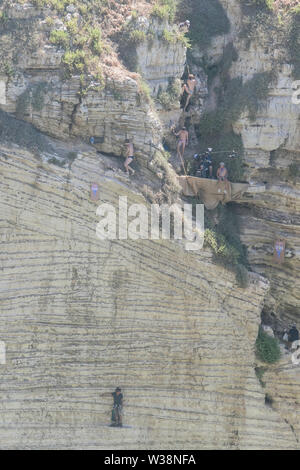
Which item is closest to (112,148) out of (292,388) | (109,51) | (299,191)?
(109,51)

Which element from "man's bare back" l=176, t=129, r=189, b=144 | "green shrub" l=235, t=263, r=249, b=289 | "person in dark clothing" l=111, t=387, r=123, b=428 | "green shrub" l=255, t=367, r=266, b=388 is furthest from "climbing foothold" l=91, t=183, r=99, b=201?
"green shrub" l=255, t=367, r=266, b=388

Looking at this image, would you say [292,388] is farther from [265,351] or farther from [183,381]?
[183,381]

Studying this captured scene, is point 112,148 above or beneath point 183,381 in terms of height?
above

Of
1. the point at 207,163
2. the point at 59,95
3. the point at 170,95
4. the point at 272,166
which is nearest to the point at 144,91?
the point at 170,95

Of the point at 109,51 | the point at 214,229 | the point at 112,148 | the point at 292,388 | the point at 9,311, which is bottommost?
the point at 292,388

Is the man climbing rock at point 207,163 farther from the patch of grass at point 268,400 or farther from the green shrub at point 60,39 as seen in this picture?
the patch of grass at point 268,400

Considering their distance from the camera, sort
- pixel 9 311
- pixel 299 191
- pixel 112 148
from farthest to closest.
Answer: pixel 299 191 → pixel 112 148 → pixel 9 311

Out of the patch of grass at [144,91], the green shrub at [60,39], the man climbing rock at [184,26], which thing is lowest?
the patch of grass at [144,91]

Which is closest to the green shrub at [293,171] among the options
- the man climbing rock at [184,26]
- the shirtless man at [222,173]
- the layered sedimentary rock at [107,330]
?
the shirtless man at [222,173]
